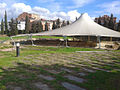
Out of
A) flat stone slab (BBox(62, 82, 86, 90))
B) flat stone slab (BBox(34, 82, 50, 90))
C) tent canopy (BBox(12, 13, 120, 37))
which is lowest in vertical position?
flat stone slab (BBox(62, 82, 86, 90))

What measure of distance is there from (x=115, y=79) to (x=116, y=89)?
728 millimetres

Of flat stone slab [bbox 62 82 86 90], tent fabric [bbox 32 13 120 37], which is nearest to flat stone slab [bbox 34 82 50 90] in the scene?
flat stone slab [bbox 62 82 86 90]

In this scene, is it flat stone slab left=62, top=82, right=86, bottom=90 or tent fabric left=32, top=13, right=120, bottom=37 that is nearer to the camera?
flat stone slab left=62, top=82, right=86, bottom=90

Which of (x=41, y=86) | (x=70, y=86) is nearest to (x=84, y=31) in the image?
(x=70, y=86)

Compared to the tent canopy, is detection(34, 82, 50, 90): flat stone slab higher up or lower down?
lower down

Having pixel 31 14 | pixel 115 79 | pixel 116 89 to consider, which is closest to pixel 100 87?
pixel 116 89

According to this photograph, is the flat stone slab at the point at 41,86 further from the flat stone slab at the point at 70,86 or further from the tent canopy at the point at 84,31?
the tent canopy at the point at 84,31

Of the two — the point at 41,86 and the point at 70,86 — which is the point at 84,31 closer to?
the point at 70,86

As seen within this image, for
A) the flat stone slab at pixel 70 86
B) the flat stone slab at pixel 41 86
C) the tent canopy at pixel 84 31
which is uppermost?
the tent canopy at pixel 84 31

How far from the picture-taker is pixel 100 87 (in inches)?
111

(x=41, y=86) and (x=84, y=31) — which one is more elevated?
(x=84, y=31)

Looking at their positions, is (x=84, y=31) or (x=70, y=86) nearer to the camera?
(x=70, y=86)

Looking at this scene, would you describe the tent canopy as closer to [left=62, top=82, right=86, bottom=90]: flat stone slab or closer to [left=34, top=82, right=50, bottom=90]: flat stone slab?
[left=62, top=82, right=86, bottom=90]: flat stone slab

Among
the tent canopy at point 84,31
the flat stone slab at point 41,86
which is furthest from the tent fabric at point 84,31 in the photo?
the flat stone slab at point 41,86
